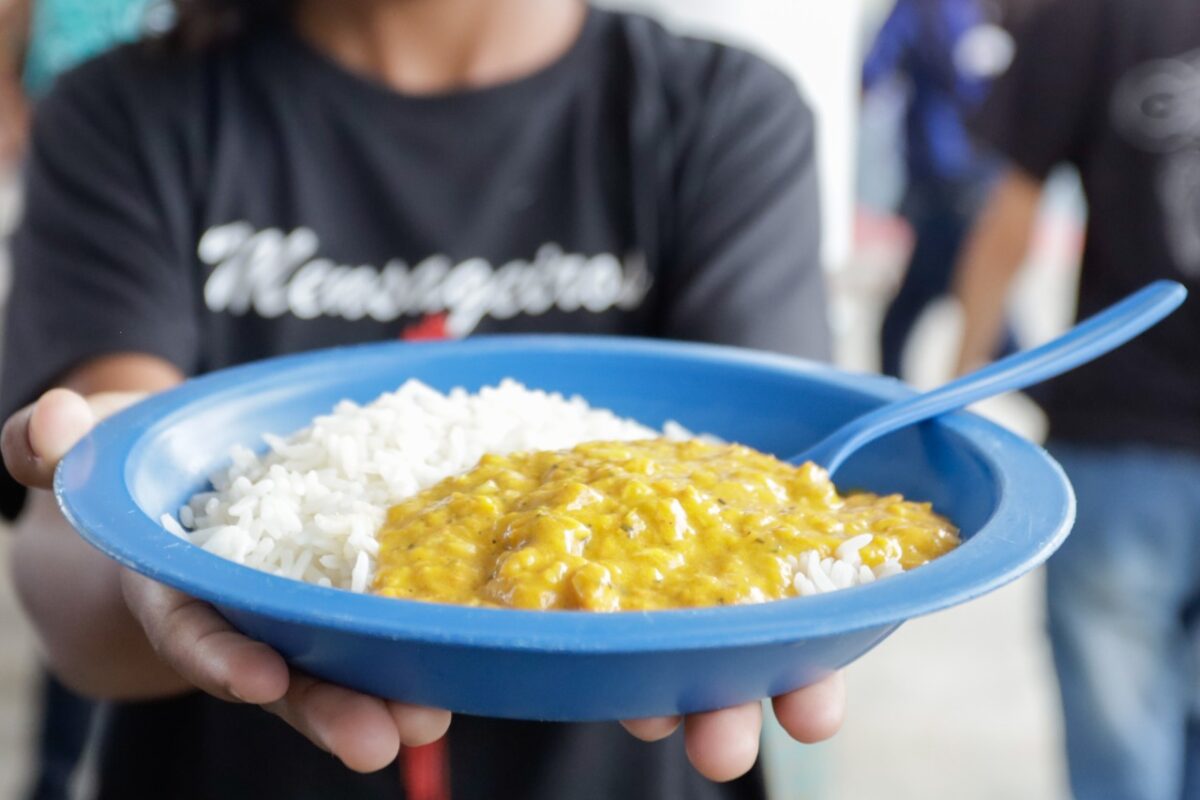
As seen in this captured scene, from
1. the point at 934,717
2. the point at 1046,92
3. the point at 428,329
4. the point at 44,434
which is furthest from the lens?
the point at 934,717

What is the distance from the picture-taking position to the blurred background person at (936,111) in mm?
4551

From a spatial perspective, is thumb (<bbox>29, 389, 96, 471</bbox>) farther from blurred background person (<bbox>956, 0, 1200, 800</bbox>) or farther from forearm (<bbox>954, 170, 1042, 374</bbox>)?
forearm (<bbox>954, 170, 1042, 374</bbox>)

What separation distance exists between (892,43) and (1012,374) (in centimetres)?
390

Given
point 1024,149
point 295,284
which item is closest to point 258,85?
point 295,284

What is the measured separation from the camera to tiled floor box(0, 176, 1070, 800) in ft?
9.86

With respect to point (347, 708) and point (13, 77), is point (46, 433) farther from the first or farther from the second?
point (13, 77)

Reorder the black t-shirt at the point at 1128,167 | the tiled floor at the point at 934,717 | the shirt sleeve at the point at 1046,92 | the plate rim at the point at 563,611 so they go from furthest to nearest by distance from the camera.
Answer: the tiled floor at the point at 934,717 < the shirt sleeve at the point at 1046,92 < the black t-shirt at the point at 1128,167 < the plate rim at the point at 563,611

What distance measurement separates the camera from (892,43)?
4715 mm

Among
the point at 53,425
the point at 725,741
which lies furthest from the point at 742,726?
the point at 53,425

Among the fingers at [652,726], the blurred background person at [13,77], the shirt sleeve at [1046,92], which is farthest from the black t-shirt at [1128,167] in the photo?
the blurred background person at [13,77]

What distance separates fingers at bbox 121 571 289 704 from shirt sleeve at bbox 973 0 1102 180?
1.91 m

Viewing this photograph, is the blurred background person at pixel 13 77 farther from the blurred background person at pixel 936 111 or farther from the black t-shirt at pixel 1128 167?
the blurred background person at pixel 936 111

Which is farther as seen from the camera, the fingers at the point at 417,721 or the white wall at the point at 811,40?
the white wall at the point at 811,40

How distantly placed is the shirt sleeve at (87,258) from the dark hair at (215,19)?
12 cm
